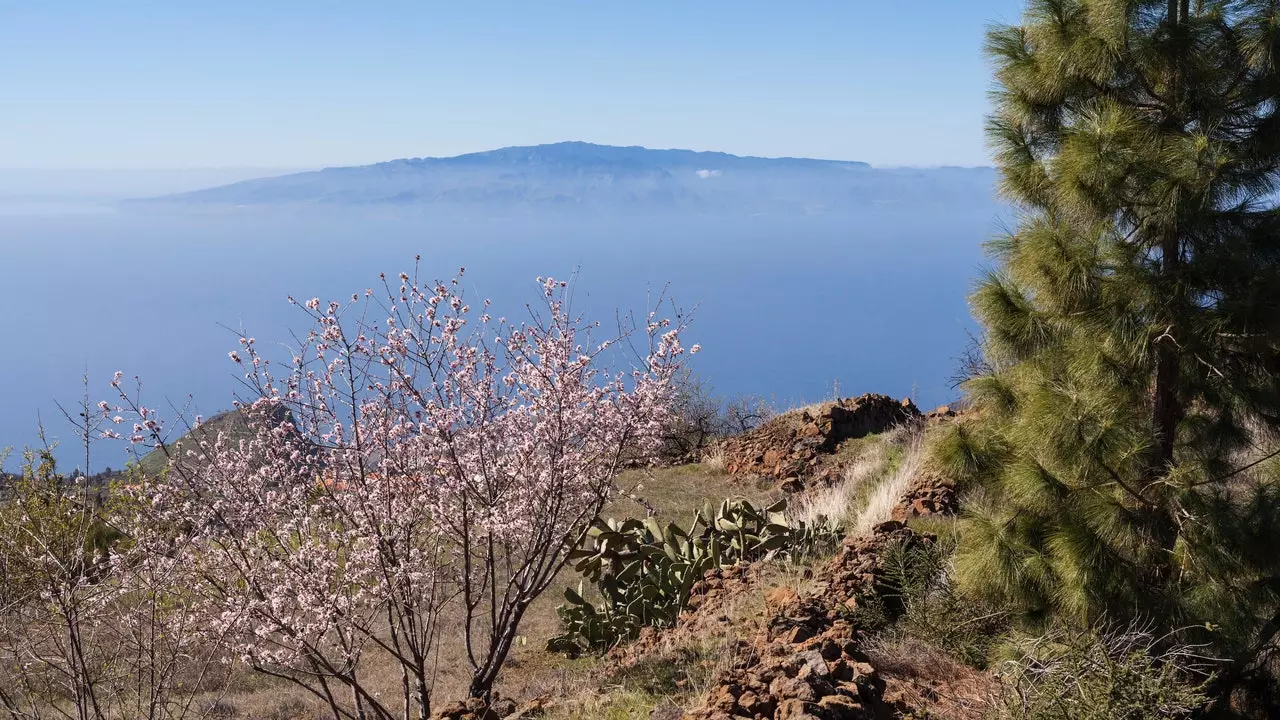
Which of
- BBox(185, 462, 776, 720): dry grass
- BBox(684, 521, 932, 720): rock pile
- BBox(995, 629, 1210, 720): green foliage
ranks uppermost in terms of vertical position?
BBox(995, 629, 1210, 720): green foliage

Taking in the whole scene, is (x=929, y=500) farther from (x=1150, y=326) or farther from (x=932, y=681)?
(x=1150, y=326)

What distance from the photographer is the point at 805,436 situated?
14336 mm

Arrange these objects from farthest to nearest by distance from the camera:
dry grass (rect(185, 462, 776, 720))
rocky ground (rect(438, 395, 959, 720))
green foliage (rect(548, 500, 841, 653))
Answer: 1. green foliage (rect(548, 500, 841, 653))
2. dry grass (rect(185, 462, 776, 720))
3. rocky ground (rect(438, 395, 959, 720))

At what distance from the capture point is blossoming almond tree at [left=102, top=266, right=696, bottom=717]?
6016 millimetres

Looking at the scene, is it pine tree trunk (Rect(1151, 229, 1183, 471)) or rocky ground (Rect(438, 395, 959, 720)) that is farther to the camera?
pine tree trunk (Rect(1151, 229, 1183, 471))

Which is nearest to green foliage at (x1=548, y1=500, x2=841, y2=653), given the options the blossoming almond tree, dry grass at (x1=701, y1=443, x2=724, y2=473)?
the blossoming almond tree

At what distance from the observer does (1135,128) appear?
520 cm

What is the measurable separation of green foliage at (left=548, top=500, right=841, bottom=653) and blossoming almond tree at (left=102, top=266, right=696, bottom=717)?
3.99ft

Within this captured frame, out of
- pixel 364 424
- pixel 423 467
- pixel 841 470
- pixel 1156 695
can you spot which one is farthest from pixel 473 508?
pixel 841 470

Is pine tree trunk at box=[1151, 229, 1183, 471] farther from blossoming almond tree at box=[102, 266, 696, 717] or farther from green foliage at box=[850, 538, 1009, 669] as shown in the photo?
blossoming almond tree at box=[102, 266, 696, 717]

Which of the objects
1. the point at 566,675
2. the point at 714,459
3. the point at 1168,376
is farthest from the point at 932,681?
the point at 714,459

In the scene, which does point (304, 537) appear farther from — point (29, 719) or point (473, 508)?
point (29, 719)

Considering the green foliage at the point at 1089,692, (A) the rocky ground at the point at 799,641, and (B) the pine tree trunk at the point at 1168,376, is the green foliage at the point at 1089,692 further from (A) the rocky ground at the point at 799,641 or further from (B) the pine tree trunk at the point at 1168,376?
(B) the pine tree trunk at the point at 1168,376

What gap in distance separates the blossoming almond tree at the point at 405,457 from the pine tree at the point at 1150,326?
8.63 feet
